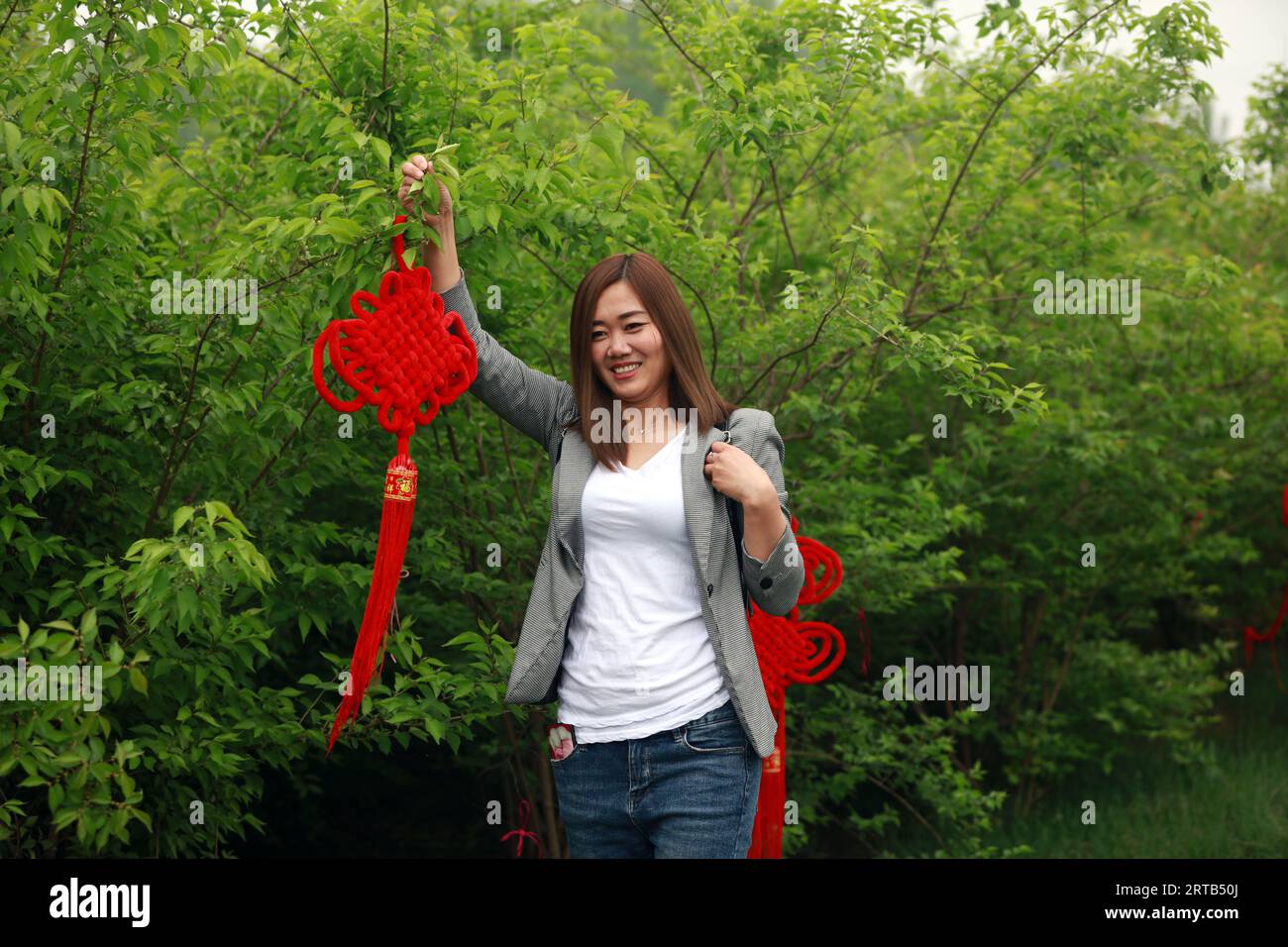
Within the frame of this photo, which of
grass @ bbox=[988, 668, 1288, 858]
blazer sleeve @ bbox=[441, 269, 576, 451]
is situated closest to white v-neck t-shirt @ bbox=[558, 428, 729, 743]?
blazer sleeve @ bbox=[441, 269, 576, 451]

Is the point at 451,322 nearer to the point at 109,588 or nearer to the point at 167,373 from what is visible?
the point at 109,588

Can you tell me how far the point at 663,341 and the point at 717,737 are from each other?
773mm

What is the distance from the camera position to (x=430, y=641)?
4.67 meters

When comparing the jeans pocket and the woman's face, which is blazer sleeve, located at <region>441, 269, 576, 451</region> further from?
the jeans pocket

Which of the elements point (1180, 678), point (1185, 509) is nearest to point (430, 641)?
point (1185, 509)

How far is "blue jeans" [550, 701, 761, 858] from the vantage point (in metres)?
2.39

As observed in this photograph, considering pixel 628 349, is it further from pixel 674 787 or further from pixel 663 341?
pixel 674 787

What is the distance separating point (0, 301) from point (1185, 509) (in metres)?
5.58

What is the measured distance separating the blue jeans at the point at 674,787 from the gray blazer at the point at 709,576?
0.06 m

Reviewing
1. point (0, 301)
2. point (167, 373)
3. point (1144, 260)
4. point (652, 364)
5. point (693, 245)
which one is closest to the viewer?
point (652, 364)

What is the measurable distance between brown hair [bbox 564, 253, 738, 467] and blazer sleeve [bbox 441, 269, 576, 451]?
0.29 feet

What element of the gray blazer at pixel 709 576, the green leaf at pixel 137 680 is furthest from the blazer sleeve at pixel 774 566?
the green leaf at pixel 137 680

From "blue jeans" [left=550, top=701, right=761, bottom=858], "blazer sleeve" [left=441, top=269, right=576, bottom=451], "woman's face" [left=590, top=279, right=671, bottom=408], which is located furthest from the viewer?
"blazer sleeve" [left=441, top=269, right=576, bottom=451]

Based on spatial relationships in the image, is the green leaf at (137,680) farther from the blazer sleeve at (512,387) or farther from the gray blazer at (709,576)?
the blazer sleeve at (512,387)
